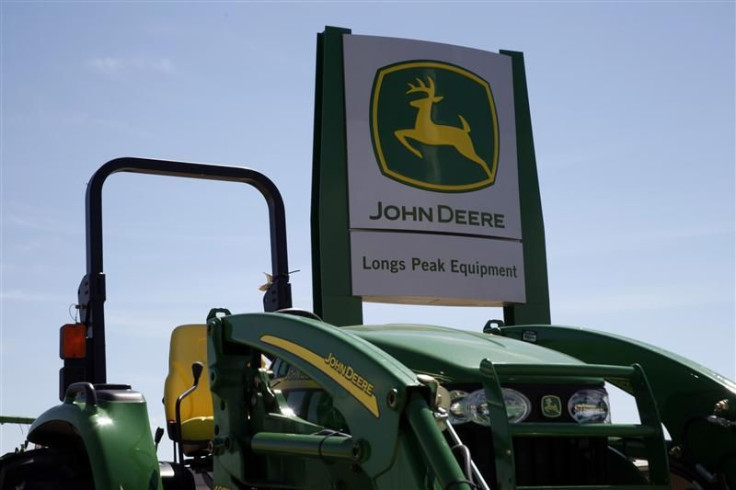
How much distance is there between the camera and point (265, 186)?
19.8 ft

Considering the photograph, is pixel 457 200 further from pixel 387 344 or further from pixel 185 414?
pixel 387 344

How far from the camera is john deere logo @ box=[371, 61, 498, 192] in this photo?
45.1ft

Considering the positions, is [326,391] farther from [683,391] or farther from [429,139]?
[429,139]

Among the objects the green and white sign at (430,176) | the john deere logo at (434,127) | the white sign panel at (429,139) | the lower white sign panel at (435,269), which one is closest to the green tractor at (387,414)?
the lower white sign panel at (435,269)

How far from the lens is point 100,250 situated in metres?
5.56

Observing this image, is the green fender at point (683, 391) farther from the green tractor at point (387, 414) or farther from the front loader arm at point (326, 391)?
the front loader arm at point (326, 391)

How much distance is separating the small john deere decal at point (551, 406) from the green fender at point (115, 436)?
67.1 inches

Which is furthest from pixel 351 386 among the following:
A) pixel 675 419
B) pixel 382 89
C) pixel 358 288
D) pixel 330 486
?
pixel 382 89

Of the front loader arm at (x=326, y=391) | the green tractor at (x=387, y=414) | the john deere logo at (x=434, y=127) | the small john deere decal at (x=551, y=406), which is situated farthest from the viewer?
the john deere logo at (x=434, y=127)

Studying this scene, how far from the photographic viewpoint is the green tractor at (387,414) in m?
3.65

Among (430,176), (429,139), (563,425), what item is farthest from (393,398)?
(429,139)

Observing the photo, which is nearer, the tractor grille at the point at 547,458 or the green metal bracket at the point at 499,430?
the green metal bracket at the point at 499,430

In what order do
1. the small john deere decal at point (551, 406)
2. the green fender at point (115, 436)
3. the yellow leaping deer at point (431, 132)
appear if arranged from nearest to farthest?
the small john deere decal at point (551, 406)
the green fender at point (115, 436)
the yellow leaping deer at point (431, 132)

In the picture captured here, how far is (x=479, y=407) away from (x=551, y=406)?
32cm
